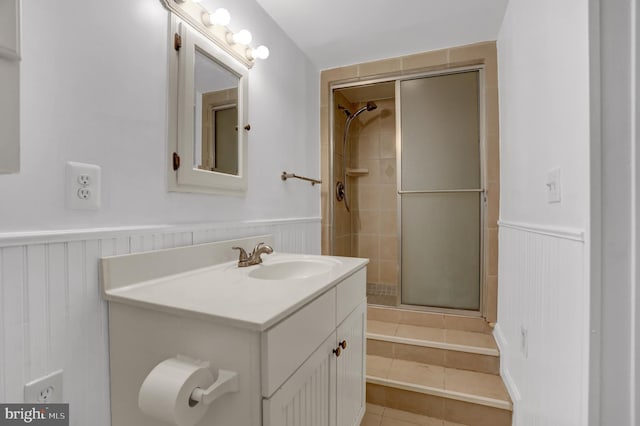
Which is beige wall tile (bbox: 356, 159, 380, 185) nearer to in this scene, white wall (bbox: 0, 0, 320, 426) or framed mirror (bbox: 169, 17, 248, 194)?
framed mirror (bbox: 169, 17, 248, 194)

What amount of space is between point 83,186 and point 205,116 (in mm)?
588

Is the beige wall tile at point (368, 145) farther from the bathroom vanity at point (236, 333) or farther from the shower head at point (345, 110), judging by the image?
the bathroom vanity at point (236, 333)

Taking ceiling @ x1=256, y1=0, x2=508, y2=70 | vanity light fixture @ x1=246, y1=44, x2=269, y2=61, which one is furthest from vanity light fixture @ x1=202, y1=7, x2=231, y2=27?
ceiling @ x1=256, y1=0, x2=508, y2=70

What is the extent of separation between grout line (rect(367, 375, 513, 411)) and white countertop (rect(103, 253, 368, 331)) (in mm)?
957

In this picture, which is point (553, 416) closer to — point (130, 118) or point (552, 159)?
point (552, 159)

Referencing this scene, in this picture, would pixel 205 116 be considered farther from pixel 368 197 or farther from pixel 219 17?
pixel 368 197

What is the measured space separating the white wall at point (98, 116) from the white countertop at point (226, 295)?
224mm

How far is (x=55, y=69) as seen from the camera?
762mm

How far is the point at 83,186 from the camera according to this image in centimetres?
82

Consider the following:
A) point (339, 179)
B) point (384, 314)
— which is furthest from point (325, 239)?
point (384, 314)

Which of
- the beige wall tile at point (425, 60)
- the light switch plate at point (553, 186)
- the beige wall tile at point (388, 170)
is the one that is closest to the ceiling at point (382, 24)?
the beige wall tile at point (425, 60)

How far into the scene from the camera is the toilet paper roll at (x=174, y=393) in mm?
612
